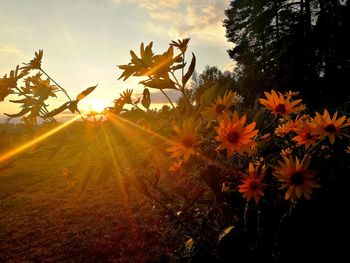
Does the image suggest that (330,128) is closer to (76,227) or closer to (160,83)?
(160,83)

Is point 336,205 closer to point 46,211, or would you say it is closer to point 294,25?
point 46,211

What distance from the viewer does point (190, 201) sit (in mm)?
1028

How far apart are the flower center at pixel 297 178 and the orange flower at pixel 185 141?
0.27 metres

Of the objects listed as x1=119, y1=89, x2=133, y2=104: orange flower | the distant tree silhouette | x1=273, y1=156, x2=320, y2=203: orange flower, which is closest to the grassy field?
x1=119, y1=89, x2=133, y2=104: orange flower

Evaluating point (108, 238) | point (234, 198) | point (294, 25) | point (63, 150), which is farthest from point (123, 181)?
point (294, 25)

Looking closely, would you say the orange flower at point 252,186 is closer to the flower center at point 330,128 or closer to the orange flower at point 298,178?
the orange flower at point 298,178

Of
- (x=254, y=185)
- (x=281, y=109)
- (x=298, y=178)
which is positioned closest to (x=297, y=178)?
(x=298, y=178)

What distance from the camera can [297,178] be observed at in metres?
0.83

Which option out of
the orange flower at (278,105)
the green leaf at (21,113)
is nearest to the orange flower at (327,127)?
the orange flower at (278,105)

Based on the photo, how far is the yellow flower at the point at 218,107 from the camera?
92 centimetres

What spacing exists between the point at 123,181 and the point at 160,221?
3.95m

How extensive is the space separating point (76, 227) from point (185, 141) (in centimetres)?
475

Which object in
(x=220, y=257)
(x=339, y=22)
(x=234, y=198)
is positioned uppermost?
(x=339, y=22)

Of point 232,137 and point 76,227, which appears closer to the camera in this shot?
point 232,137
